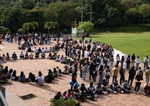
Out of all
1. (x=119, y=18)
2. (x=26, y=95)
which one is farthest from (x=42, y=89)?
(x=119, y=18)

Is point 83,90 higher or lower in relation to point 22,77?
lower

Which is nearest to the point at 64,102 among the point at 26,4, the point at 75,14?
the point at 75,14

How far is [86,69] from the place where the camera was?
60.7ft

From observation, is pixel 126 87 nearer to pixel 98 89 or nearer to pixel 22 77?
pixel 98 89

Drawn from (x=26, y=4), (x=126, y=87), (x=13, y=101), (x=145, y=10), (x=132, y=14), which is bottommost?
(x=126, y=87)

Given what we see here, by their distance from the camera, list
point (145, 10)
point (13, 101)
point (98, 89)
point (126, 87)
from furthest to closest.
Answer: point (145, 10)
point (126, 87)
point (98, 89)
point (13, 101)

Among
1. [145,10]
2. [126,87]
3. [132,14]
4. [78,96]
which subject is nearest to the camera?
[78,96]

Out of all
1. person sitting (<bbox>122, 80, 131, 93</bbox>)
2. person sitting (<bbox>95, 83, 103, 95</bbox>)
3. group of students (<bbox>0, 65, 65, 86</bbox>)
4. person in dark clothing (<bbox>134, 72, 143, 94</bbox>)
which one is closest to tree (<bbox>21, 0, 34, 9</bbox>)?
group of students (<bbox>0, 65, 65, 86</bbox>)

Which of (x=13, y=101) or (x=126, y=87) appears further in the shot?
(x=126, y=87)

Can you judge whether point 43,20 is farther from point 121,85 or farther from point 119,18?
point 121,85

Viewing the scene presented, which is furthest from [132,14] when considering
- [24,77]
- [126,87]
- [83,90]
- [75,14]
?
[83,90]

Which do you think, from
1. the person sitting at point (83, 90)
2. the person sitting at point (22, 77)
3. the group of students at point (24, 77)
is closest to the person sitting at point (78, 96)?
the person sitting at point (83, 90)

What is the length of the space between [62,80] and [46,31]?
40.0 meters

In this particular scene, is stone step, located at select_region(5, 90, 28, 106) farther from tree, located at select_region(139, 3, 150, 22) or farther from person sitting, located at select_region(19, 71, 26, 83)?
tree, located at select_region(139, 3, 150, 22)
